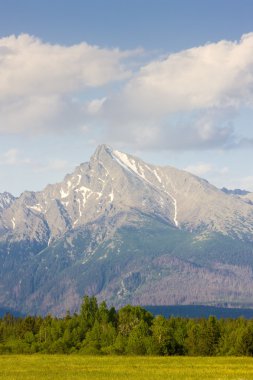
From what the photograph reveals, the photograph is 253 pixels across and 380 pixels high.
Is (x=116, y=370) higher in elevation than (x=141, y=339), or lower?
lower

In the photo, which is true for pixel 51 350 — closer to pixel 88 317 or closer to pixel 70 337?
pixel 70 337

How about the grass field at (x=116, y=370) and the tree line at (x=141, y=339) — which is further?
the tree line at (x=141, y=339)

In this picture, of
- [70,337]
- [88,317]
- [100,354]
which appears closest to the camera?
[100,354]

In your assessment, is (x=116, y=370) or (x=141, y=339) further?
(x=141, y=339)

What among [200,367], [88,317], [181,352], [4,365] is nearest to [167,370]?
[200,367]

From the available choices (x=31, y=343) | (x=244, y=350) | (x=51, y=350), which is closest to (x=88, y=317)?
(x=31, y=343)

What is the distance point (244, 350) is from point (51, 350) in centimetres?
4612

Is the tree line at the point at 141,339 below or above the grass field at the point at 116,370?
above

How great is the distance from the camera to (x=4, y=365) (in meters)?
110

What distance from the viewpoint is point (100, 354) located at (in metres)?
149

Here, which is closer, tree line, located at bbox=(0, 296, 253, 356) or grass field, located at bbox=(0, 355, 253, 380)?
grass field, located at bbox=(0, 355, 253, 380)

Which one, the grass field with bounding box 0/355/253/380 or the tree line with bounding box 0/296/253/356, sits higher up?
the tree line with bounding box 0/296/253/356

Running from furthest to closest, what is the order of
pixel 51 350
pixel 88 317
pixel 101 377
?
pixel 88 317 < pixel 51 350 < pixel 101 377

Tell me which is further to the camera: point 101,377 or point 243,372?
point 243,372
